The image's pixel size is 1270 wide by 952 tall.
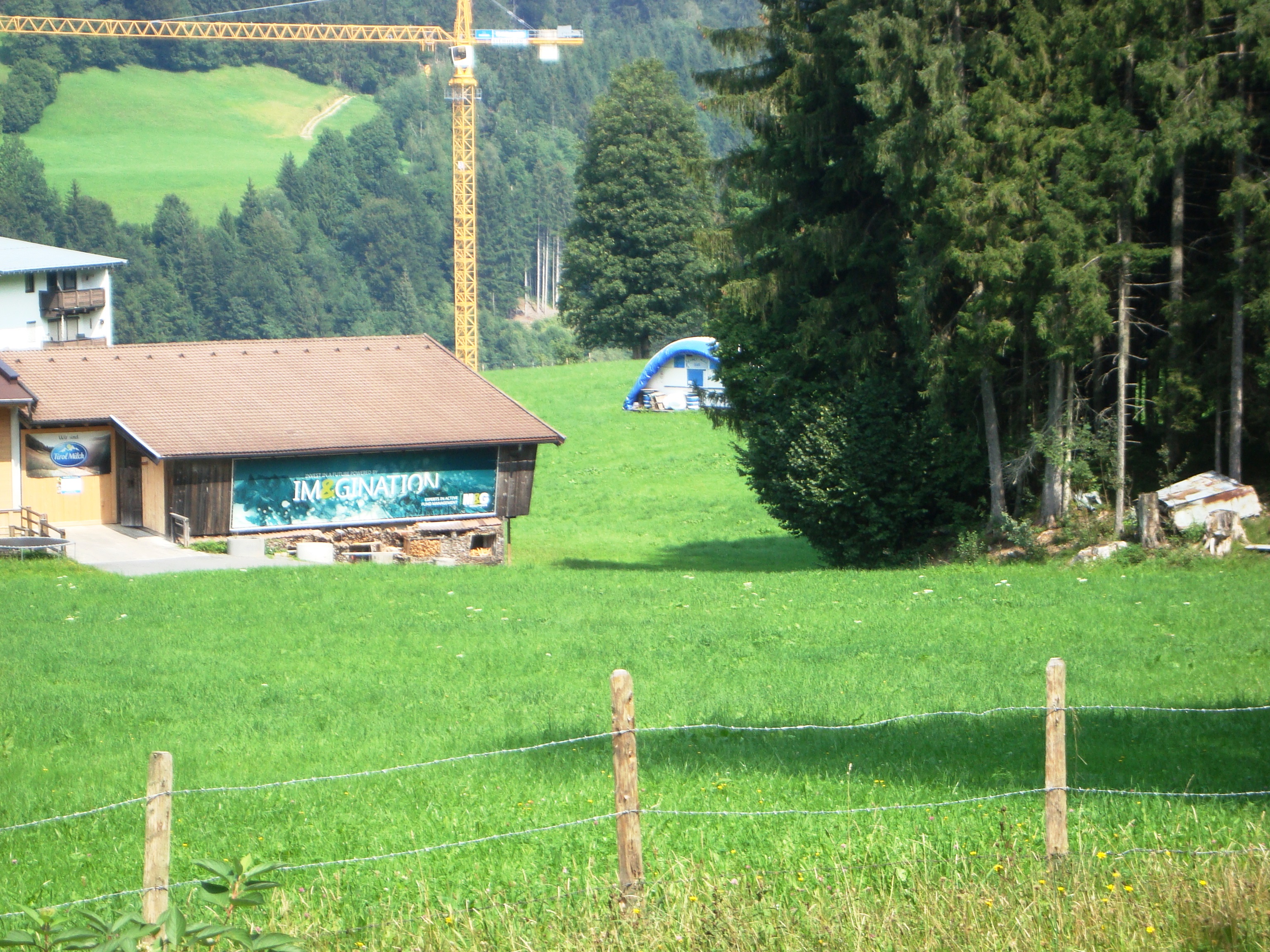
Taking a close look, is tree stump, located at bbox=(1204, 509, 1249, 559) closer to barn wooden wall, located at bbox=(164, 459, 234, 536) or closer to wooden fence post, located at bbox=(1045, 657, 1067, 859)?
wooden fence post, located at bbox=(1045, 657, 1067, 859)

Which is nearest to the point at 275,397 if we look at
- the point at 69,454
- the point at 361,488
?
the point at 361,488

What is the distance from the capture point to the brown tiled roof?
33438 mm

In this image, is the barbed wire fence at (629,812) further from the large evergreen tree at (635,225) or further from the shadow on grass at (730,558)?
the large evergreen tree at (635,225)

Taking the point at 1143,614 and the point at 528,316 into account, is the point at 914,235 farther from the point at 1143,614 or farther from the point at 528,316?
the point at 528,316

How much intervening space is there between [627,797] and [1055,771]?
8.12ft

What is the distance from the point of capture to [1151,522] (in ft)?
81.2

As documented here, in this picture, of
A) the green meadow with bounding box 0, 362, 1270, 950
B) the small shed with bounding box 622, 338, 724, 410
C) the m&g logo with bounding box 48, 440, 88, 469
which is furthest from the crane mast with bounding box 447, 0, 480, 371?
the green meadow with bounding box 0, 362, 1270, 950

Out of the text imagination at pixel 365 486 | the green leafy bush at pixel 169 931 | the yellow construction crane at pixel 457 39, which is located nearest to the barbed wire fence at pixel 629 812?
the green leafy bush at pixel 169 931

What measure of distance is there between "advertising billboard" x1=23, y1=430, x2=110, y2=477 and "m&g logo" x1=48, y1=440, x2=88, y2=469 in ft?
0.04

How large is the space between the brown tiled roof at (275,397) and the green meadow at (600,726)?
7301 millimetres

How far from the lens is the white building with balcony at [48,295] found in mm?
55156

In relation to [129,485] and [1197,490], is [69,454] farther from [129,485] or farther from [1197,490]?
[1197,490]

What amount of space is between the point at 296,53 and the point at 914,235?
629 feet

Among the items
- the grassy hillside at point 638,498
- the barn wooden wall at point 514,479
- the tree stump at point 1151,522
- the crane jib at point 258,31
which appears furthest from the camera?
the crane jib at point 258,31
